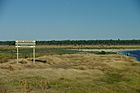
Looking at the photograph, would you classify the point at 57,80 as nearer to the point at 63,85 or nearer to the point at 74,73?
the point at 63,85

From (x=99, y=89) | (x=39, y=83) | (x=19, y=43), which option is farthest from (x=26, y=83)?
(x=19, y=43)

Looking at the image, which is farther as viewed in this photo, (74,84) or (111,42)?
(111,42)

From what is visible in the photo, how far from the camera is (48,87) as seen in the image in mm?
17266

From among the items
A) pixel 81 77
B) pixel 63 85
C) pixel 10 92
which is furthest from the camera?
pixel 81 77

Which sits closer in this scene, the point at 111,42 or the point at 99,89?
the point at 99,89

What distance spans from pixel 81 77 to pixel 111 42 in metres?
175

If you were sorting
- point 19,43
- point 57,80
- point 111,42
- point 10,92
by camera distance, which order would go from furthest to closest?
point 111,42 < point 19,43 < point 57,80 < point 10,92

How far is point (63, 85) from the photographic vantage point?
709 inches

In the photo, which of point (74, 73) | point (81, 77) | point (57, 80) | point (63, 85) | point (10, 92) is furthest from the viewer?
point (74, 73)

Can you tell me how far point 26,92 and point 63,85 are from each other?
123 inches

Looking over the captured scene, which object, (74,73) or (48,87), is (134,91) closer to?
(48,87)

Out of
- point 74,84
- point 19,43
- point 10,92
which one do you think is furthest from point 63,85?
point 19,43

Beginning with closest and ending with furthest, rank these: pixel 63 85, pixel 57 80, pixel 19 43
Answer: pixel 63 85 → pixel 57 80 → pixel 19 43

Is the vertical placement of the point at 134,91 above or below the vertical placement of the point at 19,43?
below
